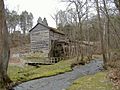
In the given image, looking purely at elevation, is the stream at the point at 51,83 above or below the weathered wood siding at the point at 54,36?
below

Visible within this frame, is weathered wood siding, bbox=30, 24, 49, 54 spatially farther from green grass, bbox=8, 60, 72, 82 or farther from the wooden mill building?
green grass, bbox=8, 60, 72, 82

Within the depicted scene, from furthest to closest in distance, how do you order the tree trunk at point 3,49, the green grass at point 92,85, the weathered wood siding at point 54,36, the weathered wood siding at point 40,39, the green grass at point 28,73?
the weathered wood siding at point 40,39
the weathered wood siding at point 54,36
the green grass at point 28,73
the tree trunk at point 3,49
the green grass at point 92,85

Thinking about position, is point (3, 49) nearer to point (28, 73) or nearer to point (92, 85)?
point (92, 85)

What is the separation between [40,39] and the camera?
50812mm

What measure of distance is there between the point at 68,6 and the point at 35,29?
54.1ft

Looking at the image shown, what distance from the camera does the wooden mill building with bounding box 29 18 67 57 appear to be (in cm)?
4778

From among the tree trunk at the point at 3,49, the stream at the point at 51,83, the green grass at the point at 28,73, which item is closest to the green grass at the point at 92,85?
the stream at the point at 51,83

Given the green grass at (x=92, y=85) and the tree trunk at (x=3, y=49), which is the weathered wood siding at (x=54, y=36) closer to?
Answer: the green grass at (x=92, y=85)

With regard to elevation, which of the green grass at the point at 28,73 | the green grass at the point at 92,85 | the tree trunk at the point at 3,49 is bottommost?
the green grass at the point at 28,73

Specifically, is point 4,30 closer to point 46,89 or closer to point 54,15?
point 46,89

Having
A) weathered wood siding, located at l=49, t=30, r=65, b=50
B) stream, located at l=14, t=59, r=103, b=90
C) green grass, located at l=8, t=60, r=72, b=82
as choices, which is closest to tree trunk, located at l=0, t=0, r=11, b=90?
stream, located at l=14, t=59, r=103, b=90

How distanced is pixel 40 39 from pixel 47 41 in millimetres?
2067

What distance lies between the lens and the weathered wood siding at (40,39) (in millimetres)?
49656

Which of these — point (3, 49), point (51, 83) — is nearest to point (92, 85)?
point (51, 83)
